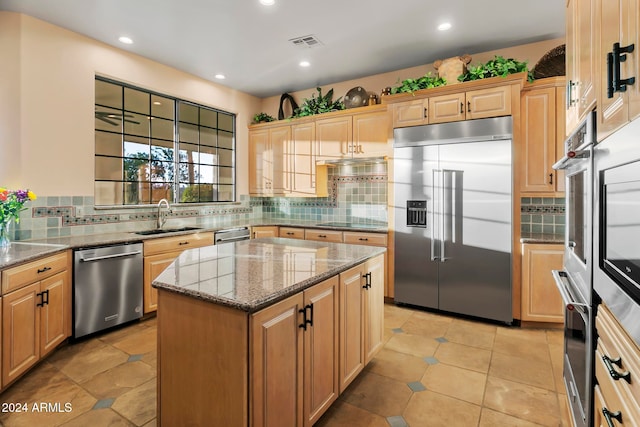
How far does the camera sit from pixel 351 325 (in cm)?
210

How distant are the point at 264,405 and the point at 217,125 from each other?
4.40 meters

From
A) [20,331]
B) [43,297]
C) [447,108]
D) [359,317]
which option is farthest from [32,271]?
[447,108]

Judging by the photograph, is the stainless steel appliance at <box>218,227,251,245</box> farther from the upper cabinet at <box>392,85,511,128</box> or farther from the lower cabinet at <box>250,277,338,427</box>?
the lower cabinet at <box>250,277,338,427</box>

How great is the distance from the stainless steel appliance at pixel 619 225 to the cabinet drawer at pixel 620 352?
0.06 meters

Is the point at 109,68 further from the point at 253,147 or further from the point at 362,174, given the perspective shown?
the point at 362,174

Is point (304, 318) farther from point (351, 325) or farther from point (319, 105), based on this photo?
point (319, 105)

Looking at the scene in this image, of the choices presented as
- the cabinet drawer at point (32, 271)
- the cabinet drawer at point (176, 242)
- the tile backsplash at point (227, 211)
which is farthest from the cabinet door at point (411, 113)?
the cabinet drawer at point (32, 271)

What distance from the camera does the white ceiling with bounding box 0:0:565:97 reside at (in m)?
2.85

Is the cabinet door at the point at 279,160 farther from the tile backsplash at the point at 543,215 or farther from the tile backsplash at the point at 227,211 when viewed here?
the tile backsplash at the point at 543,215

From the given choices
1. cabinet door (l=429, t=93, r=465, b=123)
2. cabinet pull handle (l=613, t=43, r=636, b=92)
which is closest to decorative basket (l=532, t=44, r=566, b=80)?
cabinet door (l=429, t=93, r=465, b=123)

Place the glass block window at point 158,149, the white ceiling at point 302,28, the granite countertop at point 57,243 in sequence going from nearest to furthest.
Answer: the granite countertop at point 57,243, the white ceiling at point 302,28, the glass block window at point 158,149

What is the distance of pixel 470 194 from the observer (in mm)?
3381

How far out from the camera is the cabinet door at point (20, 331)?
6.93 ft

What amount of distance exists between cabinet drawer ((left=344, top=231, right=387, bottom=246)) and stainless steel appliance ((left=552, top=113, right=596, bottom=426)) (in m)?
2.16
